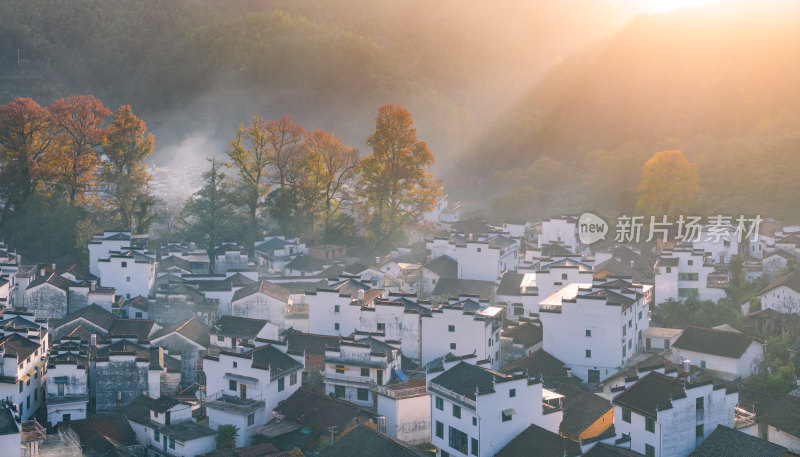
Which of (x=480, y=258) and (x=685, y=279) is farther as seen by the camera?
(x=480, y=258)

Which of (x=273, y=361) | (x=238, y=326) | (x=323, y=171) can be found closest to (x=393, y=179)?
(x=323, y=171)

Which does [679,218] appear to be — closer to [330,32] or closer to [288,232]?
[288,232]

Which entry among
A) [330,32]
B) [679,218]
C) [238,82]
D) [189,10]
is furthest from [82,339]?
[189,10]

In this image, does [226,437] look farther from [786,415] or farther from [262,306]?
[786,415]

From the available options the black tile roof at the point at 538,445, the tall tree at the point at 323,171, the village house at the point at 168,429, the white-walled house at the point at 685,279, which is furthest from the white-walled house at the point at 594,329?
the tall tree at the point at 323,171

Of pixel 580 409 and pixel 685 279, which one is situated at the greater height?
pixel 685 279

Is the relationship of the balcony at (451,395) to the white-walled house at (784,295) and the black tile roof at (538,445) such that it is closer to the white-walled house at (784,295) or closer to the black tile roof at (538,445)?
the black tile roof at (538,445)
